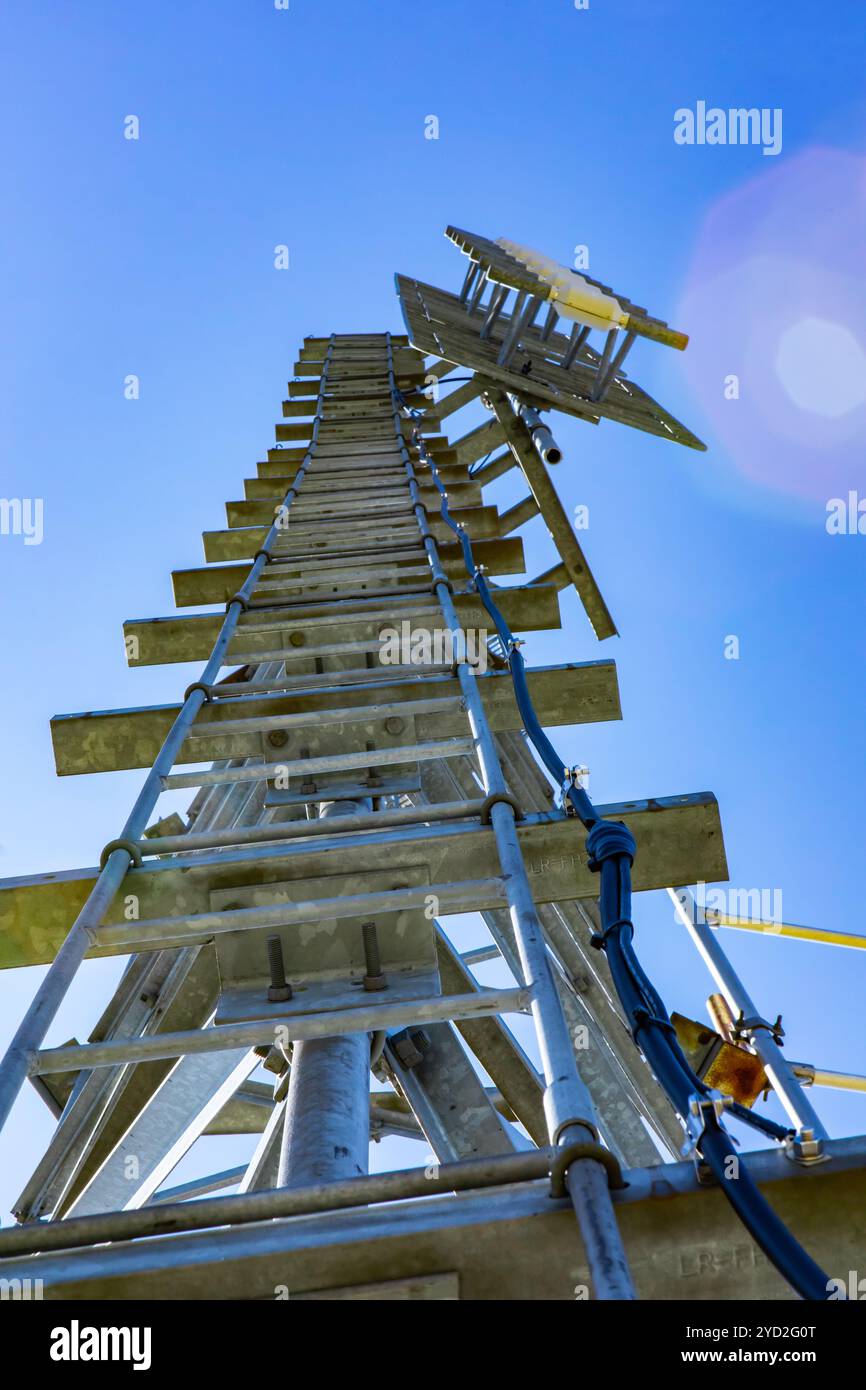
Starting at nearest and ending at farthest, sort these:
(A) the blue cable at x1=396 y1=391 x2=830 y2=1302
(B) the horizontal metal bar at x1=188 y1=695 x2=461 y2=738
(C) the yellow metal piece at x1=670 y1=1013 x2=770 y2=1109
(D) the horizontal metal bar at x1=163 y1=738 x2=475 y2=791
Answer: (A) the blue cable at x1=396 y1=391 x2=830 y2=1302 < (D) the horizontal metal bar at x1=163 y1=738 x2=475 y2=791 < (B) the horizontal metal bar at x1=188 y1=695 x2=461 y2=738 < (C) the yellow metal piece at x1=670 y1=1013 x2=770 y2=1109

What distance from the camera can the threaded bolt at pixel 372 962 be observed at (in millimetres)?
2979

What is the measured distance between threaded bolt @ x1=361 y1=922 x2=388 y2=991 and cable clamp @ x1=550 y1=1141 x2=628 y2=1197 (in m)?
1.17

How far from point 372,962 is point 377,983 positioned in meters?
0.05

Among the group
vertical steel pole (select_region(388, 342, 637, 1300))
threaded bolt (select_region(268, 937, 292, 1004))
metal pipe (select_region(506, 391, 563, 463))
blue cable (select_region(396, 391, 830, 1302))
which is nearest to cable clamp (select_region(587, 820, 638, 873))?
blue cable (select_region(396, 391, 830, 1302))

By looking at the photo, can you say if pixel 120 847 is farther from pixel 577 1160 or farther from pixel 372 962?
pixel 577 1160

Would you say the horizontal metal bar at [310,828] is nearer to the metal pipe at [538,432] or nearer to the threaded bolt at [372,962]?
the threaded bolt at [372,962]

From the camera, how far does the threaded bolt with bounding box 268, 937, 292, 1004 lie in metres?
2.93

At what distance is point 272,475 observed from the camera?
27.7 feet

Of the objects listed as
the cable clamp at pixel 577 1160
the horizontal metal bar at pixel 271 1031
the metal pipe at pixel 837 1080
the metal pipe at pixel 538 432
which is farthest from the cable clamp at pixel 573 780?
the metal pipe at pixel 538 432

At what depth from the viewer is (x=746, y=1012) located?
13.6 ft

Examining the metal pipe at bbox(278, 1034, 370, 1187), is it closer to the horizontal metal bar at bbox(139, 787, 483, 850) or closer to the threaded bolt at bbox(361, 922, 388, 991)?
the threaded bolt at bbox(361, 922, 388, 991)
